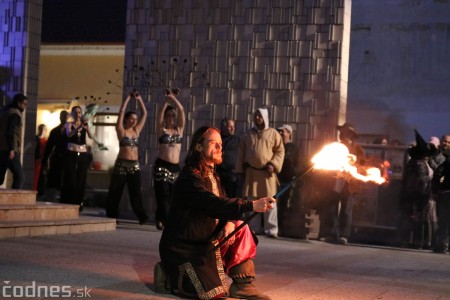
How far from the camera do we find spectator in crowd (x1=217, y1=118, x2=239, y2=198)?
14641 mm

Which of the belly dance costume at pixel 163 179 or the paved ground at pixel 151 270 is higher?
the belly dance costume at pixel 163 179

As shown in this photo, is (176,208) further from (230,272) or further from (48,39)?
(48,39)

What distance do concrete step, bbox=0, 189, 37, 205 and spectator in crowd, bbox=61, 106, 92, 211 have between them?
2.79 meters

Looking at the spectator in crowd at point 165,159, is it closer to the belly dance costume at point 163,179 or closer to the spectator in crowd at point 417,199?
the belly dance costume at point 163,179

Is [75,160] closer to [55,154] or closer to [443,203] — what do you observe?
[55,154]

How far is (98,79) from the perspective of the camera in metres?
24.2

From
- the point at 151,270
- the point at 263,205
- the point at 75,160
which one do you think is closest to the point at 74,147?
the point at 75,160

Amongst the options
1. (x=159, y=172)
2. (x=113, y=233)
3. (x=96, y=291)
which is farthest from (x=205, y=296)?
(x=159, y=172)

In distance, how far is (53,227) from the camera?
11.6 meters

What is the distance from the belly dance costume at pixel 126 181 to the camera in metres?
14.1

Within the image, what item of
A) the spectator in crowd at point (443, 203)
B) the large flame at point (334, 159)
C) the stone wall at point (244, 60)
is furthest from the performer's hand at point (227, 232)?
the stone wall at point (244, 60)

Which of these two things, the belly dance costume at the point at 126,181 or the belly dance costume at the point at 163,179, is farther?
the belly dance costume at the point at 126,181

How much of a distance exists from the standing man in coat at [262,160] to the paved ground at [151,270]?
1.12 meters

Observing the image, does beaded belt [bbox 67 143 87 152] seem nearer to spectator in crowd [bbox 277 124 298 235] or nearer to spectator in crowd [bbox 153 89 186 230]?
spectator in crowd [bbox 153 89 186 230]
